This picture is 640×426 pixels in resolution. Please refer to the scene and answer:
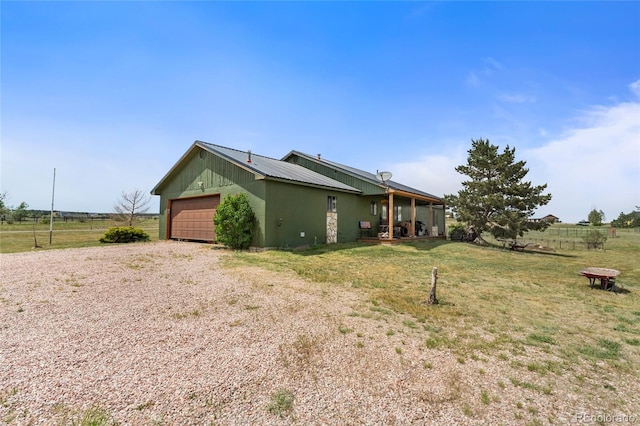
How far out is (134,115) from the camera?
12.5 m

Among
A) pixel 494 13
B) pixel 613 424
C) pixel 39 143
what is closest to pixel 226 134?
pixel 39 143

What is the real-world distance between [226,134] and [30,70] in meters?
11.5

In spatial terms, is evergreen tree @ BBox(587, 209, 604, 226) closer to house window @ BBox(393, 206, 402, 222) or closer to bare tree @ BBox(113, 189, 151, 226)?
house window @ BBox(393, 206, 402, 222)

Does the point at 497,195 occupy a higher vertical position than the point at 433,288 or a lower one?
higher

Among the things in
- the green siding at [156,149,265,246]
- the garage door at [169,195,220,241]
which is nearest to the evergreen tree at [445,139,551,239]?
the green siding at [156,149,265,246]

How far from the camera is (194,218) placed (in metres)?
16.1

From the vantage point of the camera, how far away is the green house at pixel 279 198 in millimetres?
12805

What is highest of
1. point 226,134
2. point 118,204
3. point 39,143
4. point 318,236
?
point 226,134

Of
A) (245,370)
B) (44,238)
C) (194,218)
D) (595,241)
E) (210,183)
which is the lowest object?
(245,370)

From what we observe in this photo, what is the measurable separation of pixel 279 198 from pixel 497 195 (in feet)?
45.9

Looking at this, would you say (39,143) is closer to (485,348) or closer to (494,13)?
(485,348)

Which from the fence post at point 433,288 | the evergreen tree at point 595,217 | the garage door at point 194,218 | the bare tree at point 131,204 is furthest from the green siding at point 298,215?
the evergreen tree at point 595,217

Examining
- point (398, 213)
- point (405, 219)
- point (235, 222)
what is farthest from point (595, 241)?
point (235, 222)

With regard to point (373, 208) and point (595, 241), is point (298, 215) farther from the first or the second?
point (595, 241)
